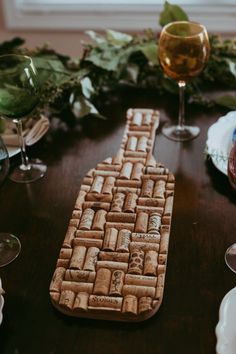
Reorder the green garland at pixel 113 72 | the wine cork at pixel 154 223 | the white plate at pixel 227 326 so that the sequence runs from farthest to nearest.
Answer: the green garland at pixel 113 72, the wine cork at pixel 154 223, the white plate at pixel 227 326

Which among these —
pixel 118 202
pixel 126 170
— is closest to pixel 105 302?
pixel 118 202

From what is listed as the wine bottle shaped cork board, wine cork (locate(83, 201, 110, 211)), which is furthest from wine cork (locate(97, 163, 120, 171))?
wine cork (locate(83, 201, 110, 211))

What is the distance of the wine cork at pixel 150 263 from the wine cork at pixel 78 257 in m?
0.10

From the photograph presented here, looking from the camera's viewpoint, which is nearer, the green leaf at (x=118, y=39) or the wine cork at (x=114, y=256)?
the wine cork at (x=114, y=256)

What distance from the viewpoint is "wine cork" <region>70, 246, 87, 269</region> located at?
92 centimetres

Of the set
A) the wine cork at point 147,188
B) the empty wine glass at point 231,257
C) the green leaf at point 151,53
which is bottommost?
the empty wine glass at point 231,257

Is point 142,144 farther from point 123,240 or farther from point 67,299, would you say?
point 67,299

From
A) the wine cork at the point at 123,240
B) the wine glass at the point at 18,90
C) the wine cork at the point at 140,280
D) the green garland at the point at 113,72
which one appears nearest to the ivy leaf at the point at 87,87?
the green garland at the point at 113,72

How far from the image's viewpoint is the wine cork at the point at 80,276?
0.89 metres

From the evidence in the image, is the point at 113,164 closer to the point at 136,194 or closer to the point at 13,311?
the point at 136,194

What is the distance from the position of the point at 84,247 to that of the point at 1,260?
14 centimetres

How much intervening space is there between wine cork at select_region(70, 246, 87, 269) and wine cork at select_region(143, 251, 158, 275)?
3.9 inches

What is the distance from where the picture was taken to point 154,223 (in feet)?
3.27

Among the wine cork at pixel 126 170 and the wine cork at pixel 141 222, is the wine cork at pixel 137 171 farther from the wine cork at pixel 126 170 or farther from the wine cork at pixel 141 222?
the wine cork at pixel 141 222
